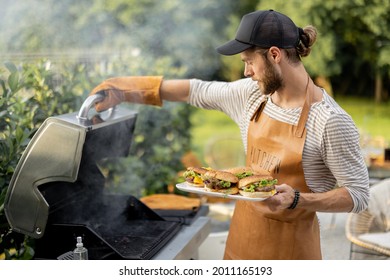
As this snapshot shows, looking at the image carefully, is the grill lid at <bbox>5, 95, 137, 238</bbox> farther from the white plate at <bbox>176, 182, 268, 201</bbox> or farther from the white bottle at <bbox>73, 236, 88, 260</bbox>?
the white plate at <bbox>176, 182, 268, 201</bbox>

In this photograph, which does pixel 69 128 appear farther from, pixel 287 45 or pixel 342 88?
pixel 342 88

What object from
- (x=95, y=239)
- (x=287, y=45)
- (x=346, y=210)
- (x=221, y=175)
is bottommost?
(x=95, y=239)

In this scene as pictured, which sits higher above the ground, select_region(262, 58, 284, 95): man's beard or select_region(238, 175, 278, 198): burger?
select_region(262, 58, 284, 95): man's beard

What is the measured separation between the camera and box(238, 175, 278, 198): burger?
2025 millimetres

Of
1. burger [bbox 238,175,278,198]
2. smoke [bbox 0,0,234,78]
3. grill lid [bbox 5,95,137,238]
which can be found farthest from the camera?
smoke [bbox 0,0,234,78]

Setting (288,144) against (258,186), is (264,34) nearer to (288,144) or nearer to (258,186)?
(288,144)

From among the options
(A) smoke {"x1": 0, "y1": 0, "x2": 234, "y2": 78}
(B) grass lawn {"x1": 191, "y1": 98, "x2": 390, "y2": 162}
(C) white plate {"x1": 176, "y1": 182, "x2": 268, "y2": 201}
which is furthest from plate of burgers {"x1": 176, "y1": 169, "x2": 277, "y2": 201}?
(B) grass lawn {"x1": 191, "y1": 98, "x2": 390, "y2": 162}

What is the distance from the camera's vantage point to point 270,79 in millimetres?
2172

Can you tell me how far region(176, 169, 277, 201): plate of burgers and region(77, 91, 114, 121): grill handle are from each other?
0.47 m

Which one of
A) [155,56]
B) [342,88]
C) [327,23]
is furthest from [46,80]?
[342,88]

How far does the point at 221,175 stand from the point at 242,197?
134 millimetres

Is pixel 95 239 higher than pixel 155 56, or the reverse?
pixel 155 56

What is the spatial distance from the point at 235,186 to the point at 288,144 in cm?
26
